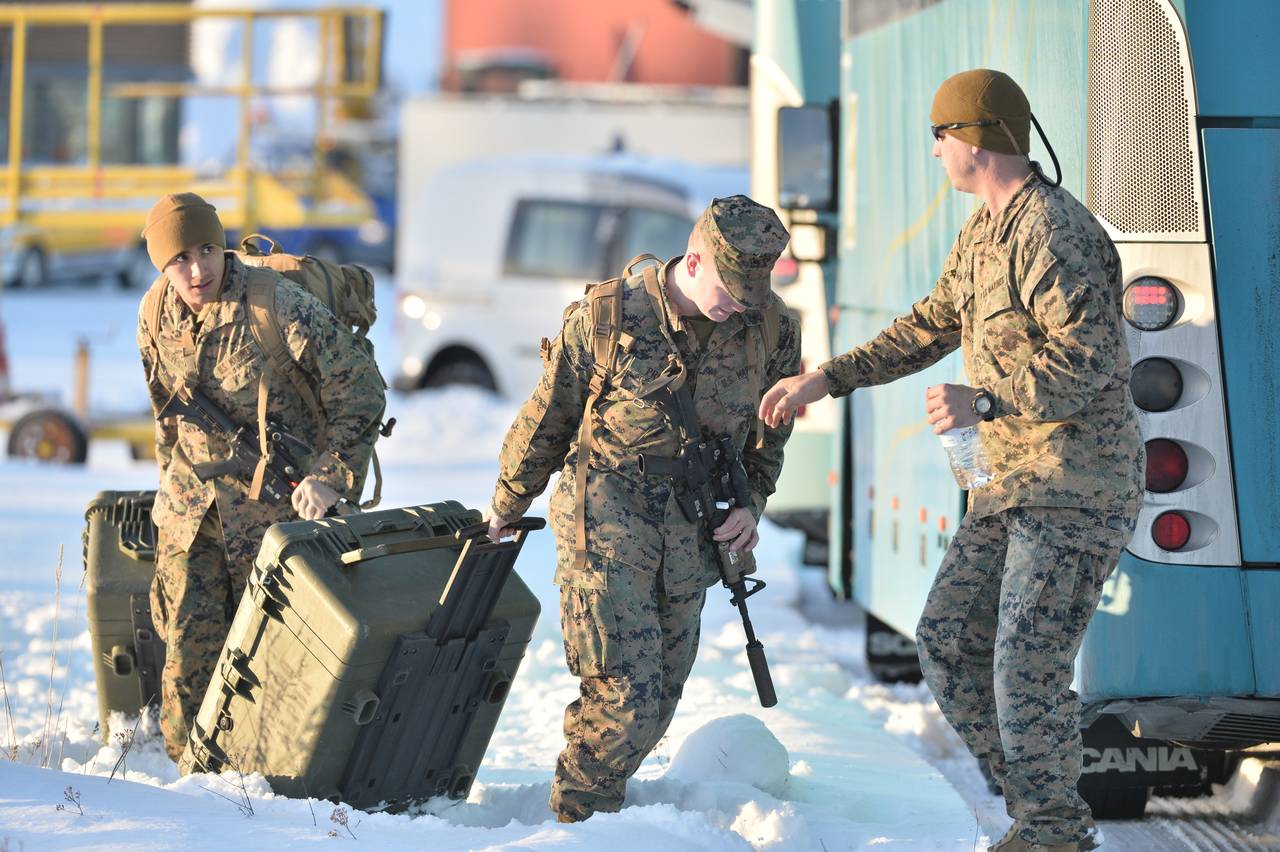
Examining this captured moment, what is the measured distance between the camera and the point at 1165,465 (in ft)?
14.4

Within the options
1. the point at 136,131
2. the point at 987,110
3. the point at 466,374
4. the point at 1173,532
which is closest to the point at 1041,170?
the point at 987,110

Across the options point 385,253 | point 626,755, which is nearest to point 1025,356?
point 626,755

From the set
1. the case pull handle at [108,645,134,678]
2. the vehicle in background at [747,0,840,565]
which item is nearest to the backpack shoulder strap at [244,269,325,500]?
the case pull handle at [108,645,134,678]

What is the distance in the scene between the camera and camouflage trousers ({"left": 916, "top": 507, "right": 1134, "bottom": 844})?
159 inches

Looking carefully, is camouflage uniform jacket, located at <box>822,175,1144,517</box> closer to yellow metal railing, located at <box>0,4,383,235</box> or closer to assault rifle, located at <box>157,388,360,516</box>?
assault rifle, located at <box>157,388,360,516</box>

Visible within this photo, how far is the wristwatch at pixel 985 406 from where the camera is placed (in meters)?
3.97

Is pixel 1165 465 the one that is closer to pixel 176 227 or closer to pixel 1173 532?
pixel 1173 532

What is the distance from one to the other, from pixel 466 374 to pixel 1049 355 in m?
11.7

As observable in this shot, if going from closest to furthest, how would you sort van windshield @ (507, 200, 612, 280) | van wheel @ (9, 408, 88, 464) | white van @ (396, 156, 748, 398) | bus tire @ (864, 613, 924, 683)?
bus tire @ (864, 613, 924, 683)
van wheel @ (9, 408, 88, 464)
white van @ (396, 156, 748, 398)
van windshield @ (507, 200, 612, 280)

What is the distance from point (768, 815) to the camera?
461cm

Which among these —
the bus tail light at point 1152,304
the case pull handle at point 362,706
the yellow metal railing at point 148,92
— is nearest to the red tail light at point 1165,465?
the bus tail light at point 1152,304

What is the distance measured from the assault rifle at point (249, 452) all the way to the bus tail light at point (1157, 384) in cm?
217

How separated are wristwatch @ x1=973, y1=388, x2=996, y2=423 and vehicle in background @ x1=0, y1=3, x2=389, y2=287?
28.2ft

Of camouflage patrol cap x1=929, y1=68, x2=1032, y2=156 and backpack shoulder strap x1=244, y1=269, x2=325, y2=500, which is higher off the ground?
camouflage patrol cap x1=929, y1=68, x2=1032, y2=156
